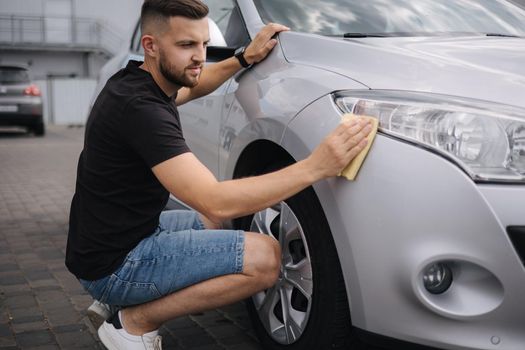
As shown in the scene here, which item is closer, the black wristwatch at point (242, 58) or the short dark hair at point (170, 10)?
the short dark hair at point (170, 10)

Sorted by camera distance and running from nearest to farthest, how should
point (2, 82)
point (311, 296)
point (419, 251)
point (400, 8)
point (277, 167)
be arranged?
1. point (419, 251)
2. point (311, 296)
3. point (277, 167)
4. point (400, 8)
5. point (2, 82)

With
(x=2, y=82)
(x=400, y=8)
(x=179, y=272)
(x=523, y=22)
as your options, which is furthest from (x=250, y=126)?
(x=2, y=82)

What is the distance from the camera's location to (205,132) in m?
2.96

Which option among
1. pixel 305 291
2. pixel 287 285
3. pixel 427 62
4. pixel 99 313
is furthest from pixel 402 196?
pixel 99 313

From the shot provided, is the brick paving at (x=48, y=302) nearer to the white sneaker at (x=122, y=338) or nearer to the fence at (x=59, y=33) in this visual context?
the white sneaker at (x=122, y=338)

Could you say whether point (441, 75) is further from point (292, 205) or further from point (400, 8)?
point (400, 8)

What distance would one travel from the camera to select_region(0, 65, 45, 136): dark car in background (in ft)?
45.5

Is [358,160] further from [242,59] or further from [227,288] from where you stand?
[242,59]

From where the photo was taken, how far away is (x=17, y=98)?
13992mm

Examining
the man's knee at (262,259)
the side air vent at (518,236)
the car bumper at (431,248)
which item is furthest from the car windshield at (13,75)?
the side air vent at (518,236)

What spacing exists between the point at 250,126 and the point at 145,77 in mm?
441

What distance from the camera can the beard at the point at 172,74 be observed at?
2266mm

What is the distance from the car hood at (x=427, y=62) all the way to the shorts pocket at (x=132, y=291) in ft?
3.19

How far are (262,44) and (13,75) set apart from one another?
12.8 metres
